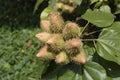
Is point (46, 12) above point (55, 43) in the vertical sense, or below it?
above

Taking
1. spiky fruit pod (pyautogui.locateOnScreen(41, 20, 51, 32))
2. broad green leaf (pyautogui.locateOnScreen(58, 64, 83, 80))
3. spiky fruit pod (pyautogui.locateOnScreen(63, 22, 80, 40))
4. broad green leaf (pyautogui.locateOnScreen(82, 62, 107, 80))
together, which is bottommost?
broad green leaf (pyautogui.locateOnScreen(82, 62, 107, 80))

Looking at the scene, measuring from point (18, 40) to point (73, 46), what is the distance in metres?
3.99

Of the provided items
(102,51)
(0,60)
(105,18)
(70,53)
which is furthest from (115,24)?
(0,60)

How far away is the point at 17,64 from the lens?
487 cm

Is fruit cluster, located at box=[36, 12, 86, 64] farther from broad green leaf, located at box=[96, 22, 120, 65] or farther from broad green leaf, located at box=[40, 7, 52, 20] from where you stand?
broad green leaf, located at box=[40, 7, 52, 20]

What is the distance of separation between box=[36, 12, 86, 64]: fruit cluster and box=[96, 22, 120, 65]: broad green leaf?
0.11m

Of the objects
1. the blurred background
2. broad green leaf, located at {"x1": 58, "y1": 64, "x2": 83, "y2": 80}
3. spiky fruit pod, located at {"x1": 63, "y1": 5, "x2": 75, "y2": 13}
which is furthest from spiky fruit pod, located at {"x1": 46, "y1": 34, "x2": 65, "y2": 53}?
the blurred background

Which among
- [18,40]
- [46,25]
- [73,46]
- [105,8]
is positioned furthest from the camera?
[18,40]

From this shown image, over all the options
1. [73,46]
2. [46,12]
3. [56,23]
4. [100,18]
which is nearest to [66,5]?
[46,12]

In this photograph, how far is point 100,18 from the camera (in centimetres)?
169

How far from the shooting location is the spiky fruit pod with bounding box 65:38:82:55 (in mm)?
1479

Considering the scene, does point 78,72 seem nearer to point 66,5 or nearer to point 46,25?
point 46,25

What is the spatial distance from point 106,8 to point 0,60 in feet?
10.7

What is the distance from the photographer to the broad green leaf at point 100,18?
1637 millimetres
